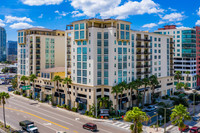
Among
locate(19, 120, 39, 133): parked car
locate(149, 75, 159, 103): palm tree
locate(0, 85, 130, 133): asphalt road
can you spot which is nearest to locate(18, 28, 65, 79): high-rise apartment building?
locate(0, 85, 130, 133): asphalt road

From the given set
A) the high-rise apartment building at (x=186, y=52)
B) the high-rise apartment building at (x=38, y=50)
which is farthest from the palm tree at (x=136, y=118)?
the high-rise apartment building at (x=186, y=52)

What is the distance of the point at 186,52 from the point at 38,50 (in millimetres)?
95221

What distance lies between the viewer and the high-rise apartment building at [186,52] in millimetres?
127812

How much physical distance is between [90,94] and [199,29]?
100613 millimetres

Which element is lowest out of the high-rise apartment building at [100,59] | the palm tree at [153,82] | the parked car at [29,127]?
the parked car at [29,127]

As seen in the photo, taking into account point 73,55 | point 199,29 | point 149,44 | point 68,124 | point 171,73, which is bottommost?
point 68,124

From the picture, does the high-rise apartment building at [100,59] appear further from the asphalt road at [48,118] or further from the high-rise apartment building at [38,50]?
the high-rise apartment building at [38,50]

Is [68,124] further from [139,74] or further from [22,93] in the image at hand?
[22,93]

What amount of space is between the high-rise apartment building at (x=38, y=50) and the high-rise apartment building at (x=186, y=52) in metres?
78.6

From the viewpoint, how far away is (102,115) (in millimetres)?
67375

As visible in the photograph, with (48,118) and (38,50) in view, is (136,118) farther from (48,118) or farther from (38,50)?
(38,50)

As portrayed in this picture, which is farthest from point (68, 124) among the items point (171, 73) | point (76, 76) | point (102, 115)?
point (171, 73)

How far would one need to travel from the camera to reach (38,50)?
106m

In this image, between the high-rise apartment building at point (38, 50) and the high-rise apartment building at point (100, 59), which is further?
the high-rise apartment building at point (38, 50)
